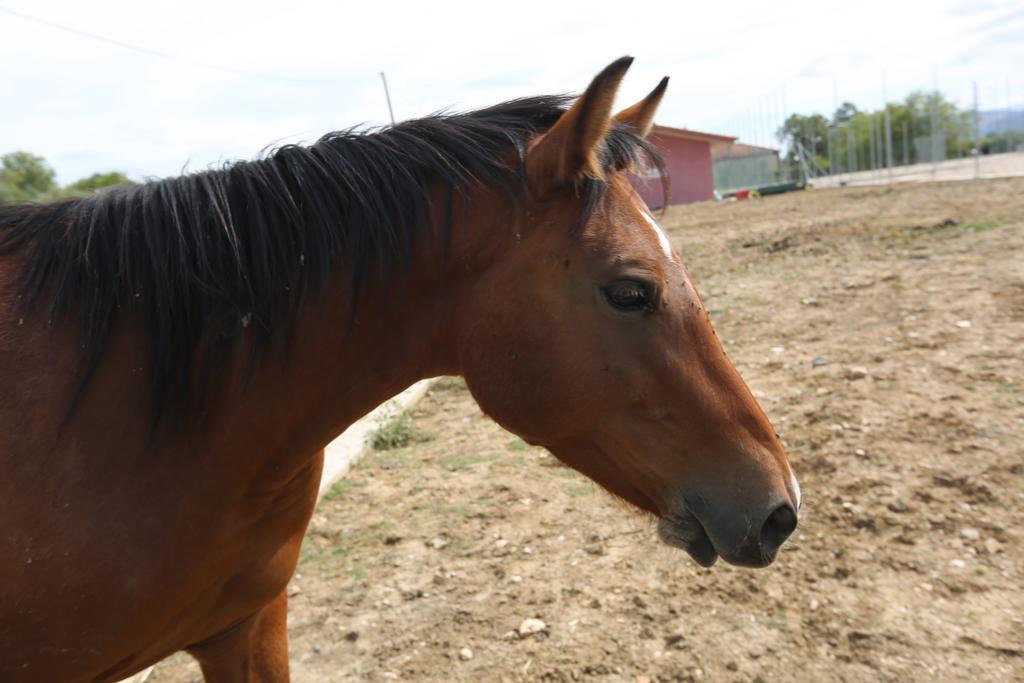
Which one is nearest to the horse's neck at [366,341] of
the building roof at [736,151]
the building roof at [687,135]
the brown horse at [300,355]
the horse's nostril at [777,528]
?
the brown horse at [300,355]

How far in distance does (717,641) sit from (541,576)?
90 centimetres

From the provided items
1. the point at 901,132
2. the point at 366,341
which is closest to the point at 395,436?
the point at 366,341

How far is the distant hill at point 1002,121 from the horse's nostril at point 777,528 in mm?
71693

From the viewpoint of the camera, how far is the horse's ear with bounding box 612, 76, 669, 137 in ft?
6.57

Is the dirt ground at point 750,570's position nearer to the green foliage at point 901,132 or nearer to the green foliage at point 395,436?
the green foliage at point 395,436

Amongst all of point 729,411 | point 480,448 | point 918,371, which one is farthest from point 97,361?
point 918,371

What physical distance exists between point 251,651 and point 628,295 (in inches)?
64.1

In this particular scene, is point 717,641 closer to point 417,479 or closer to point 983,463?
point 983,463

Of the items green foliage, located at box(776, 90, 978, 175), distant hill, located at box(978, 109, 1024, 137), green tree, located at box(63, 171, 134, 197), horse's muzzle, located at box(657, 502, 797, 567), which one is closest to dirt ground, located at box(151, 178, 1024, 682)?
horse's muzzle, located at box(657, 502, 797, 567)

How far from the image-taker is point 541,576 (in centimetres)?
327

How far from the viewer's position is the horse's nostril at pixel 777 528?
158cm

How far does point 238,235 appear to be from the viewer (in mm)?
1613

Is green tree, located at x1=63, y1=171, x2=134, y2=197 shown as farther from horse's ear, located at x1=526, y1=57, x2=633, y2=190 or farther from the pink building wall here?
the pink building wall

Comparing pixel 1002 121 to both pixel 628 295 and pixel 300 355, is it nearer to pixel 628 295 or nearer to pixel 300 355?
pixel 628 295
